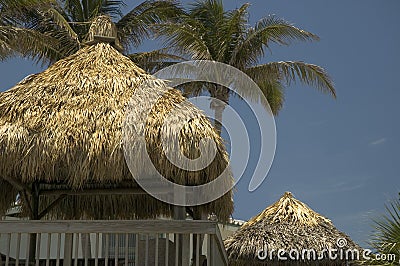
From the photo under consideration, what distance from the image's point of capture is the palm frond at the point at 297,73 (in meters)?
16.8


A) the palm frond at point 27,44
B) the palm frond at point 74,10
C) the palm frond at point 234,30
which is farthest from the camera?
the palm frond at point 74,10

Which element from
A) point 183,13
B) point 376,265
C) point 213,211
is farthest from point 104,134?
point 183,13

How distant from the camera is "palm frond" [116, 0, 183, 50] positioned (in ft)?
58.1

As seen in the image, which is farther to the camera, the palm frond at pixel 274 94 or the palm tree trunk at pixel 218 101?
the palm frond at pixel 274 94

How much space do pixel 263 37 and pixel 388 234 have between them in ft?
34.0

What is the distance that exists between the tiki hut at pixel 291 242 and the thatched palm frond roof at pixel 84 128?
3.38m

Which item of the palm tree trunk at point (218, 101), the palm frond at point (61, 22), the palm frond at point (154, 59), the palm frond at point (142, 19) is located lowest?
the palm tree trunk at point (218, 101)

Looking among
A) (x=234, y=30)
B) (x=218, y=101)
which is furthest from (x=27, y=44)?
(x=234, y=30)

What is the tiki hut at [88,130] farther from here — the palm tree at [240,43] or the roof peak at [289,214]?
the palm tree at [240,43]

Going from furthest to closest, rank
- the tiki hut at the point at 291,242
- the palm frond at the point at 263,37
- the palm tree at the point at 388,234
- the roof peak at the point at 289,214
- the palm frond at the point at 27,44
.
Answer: the palm frond at the point at 263,37 < the palm frond at the point at 27,44 < the roof peak at the point at 289,214 < the tiki hut at the point at 291,242 < the palm tree at the point at 388,234

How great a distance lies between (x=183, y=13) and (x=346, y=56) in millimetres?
14348

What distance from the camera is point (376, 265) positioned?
22.2 ft

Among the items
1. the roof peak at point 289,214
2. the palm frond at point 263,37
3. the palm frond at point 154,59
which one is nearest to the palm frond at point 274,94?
the palm frond at point 263,37

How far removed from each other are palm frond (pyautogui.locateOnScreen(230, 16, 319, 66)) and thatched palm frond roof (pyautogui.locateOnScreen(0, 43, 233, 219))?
7558mm
